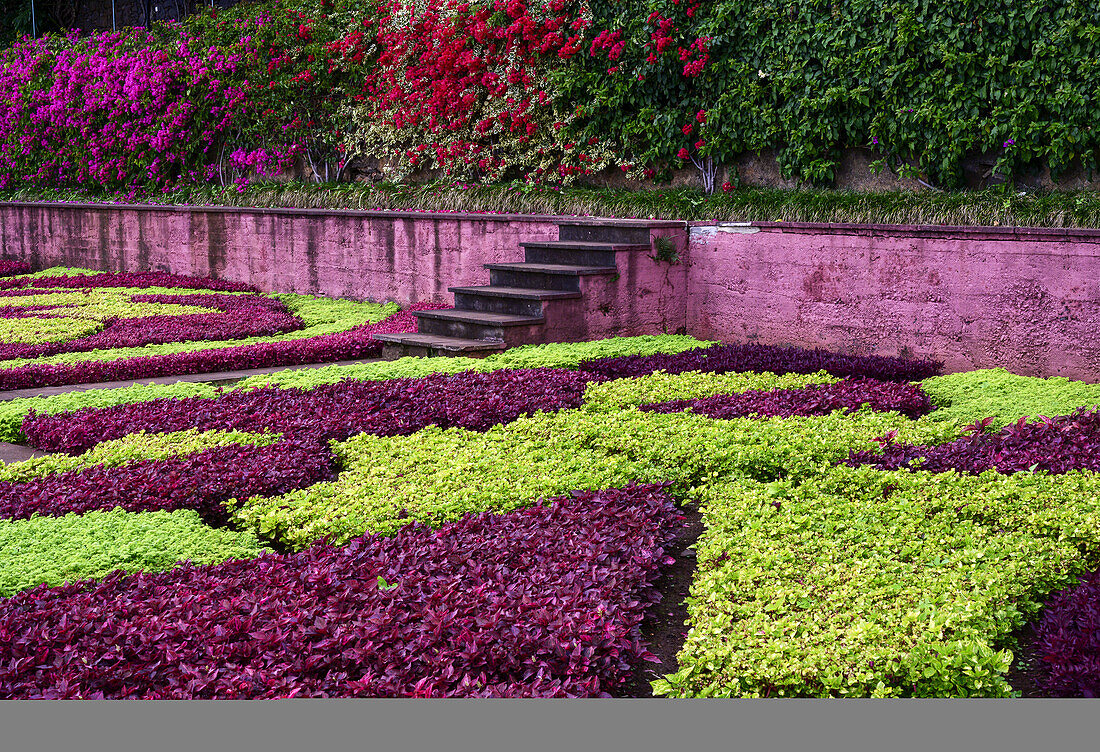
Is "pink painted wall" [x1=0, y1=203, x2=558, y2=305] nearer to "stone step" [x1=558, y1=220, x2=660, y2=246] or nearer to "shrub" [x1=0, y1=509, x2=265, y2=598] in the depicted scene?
"stone step" [x1=558, y1=220, x2=660, y2=246]

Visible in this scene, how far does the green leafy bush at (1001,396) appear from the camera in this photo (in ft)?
19.5

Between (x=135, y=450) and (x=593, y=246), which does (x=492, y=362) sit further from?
(x=135, y=450)

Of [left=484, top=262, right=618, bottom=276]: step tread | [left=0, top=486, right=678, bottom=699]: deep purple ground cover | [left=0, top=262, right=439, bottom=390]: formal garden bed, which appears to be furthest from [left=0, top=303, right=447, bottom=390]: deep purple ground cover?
[left=0, top=486, right=678, bottom=699]: deep purple ground cover

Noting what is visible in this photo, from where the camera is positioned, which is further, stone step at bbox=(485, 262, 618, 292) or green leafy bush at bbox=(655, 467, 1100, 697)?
stone step at bbox=(485, 262, 618, 292)

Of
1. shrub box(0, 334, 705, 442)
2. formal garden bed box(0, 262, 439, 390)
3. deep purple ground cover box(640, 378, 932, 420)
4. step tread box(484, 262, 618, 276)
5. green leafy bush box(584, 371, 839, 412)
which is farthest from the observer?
step tread box(484, 262, 618, 276)

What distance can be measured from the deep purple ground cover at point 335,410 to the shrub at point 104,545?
4.87 ft

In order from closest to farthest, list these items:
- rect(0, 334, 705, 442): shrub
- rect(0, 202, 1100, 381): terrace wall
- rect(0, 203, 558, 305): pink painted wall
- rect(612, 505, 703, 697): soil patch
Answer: rect(612, 505, 703, 697): soil patch < rect(0, 334, 705, 442): shrub < rect(0, 202, 1100, 381): terrace wall < rect(0, 203, 558, 305): pink painted wall

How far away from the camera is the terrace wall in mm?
7465

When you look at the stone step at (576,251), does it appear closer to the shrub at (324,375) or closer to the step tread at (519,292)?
the step tread at (519,292)

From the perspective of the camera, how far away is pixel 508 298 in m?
9.18

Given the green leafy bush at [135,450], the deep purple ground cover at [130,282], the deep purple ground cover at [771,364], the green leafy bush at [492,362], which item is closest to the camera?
Result: the green leafy bush at [135,450]

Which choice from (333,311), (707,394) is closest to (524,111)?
(333,311)

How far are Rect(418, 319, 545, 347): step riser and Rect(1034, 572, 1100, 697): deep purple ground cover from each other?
5.72 metres

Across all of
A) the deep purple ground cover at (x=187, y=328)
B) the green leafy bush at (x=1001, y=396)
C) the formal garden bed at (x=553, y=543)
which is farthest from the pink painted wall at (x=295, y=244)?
the formal garden bed at (x=553, y=543)
